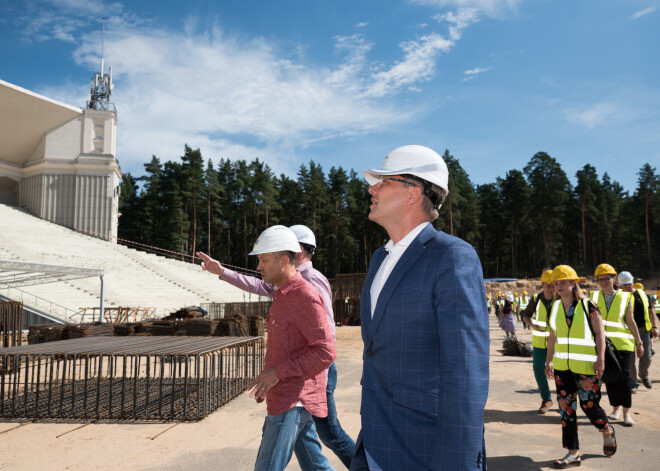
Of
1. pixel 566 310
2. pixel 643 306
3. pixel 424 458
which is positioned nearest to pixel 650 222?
pixel 643 306

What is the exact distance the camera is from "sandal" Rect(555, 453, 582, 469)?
14.7ft

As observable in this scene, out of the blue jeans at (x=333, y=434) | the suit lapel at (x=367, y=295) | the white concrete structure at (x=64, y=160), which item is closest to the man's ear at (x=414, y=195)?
the suit lapel at (x=367, y=295)

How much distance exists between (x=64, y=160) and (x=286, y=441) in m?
46.3

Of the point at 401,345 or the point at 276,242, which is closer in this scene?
the point at 401,345

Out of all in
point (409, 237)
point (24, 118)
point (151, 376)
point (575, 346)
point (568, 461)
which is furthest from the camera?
point (24, 118)

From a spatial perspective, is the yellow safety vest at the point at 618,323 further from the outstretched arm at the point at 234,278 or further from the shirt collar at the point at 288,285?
the shirt collar at the point at 288,285

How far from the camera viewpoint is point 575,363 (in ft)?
15.5

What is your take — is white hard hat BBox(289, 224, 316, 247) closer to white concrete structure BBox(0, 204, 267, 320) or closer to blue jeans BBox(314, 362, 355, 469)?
blue jeans BBox(314, 362, 355, 469)

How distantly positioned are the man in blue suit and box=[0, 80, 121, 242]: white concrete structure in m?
42.7

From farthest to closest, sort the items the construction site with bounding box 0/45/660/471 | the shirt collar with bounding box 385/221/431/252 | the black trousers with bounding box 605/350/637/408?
the black trousers with bounding box 605/350/637/408 < the construction site with bounding box 0/45/660/471 < the shirt collar with bounding box 385/221/431/252

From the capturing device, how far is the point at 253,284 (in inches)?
177

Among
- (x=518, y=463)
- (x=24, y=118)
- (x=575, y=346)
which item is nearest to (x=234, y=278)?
(x=518, y=463)

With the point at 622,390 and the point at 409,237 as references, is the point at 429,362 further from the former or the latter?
the point at 622,390

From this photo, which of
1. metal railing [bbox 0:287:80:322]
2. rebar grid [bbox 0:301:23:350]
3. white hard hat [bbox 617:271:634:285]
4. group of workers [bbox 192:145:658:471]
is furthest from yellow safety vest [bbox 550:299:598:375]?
metal railing [bbox 0:287:80:322]
